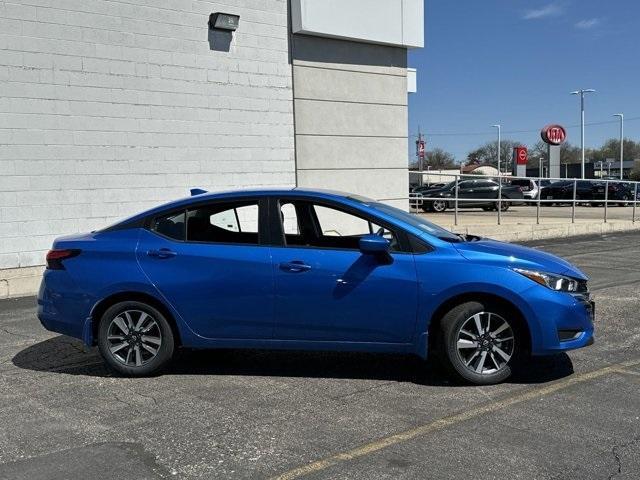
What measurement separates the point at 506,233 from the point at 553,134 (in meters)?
26.5

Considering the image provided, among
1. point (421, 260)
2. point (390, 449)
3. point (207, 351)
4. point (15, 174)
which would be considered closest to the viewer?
point (390, 449)

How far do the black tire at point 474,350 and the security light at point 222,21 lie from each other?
26.4 feet

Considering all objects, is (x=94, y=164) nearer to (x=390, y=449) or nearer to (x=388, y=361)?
(x=388, y=361)

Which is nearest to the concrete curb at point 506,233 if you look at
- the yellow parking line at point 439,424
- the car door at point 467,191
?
the car door at point 467,191

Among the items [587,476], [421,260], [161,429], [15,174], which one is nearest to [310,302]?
[421,260]

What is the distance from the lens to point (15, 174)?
9562 mm

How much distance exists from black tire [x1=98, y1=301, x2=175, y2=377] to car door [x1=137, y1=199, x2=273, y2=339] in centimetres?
20

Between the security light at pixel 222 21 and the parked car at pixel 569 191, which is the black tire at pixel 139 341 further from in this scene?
the parked car at pixel 569 191

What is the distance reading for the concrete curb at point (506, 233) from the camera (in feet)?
31.4

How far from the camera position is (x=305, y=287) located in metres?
5.00

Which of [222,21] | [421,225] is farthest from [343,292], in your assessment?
[222,21]

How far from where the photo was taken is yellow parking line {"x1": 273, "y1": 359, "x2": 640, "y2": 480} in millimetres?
3643

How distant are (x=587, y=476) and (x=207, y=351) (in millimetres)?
3723

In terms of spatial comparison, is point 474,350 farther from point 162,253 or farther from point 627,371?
point 162,253
